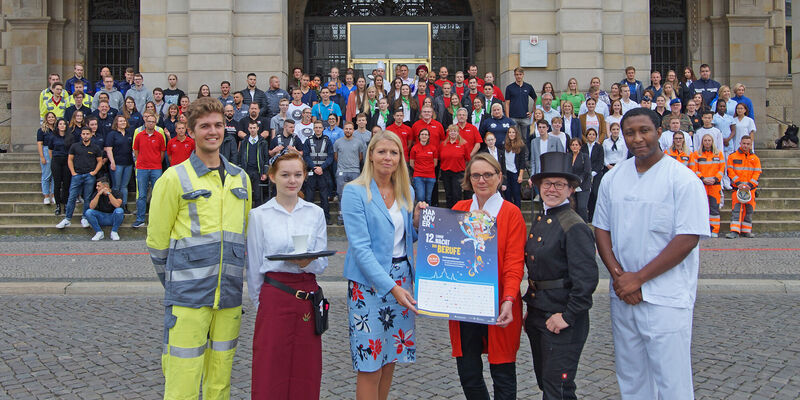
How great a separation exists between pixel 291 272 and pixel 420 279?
0.73 meters

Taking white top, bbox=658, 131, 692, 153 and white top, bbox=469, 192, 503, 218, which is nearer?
white top, bbox=469, 192, 503, 218

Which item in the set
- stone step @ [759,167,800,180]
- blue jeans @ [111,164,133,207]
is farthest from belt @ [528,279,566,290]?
stone step @ [759,167,800,180]

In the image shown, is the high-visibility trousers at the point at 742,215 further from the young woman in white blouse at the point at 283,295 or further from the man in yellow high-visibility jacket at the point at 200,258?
the man in yellow high-visibility jacket at the point at 200,258

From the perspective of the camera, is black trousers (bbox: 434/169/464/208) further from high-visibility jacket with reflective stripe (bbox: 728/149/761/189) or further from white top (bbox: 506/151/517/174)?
high-visibility jacket with reflective stripe (bbox: 728/149/761/189)

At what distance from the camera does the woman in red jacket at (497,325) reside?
370cm

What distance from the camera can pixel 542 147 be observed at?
41.5 feet

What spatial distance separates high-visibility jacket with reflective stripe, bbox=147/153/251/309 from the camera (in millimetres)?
3516

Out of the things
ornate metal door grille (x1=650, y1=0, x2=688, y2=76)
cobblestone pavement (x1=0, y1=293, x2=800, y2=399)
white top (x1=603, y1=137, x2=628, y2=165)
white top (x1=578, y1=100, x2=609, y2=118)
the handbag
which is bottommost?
cobblestone pavement (x1=0, y1=293, x2=800, y2=399)

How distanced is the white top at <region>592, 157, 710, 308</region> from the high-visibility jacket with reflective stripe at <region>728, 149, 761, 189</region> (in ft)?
35.2

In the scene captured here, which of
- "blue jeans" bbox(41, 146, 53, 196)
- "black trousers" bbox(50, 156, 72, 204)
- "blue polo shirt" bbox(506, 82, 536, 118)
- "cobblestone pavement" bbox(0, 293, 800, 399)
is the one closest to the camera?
"cobblestone pavement" bbox(0, 293, 800, 399)

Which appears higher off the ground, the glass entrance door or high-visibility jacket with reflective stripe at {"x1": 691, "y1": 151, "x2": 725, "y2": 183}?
the glass entrance door

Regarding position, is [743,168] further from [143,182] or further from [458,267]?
[143,182]

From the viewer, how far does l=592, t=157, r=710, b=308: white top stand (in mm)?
3303

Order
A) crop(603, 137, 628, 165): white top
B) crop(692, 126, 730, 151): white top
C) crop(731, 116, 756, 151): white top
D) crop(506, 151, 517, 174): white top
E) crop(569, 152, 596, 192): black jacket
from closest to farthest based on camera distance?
crop(569, 152, 596, 192): black jacket
crop(506, 151, 517, 174): white top
crop(603, 137, 628, 165): white top
crop(692, 126, 730, 151): white top
crop(731, 116, 756, 151): white top
